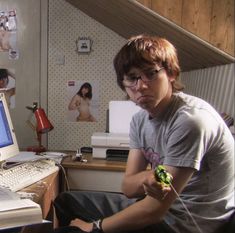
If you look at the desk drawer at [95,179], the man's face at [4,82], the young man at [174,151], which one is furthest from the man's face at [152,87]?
the man's face at [4,82]

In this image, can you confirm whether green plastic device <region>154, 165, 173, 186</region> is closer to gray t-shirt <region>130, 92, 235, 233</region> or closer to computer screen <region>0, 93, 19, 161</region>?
gray t-shirt <region>130, 92, 235, 233</region>

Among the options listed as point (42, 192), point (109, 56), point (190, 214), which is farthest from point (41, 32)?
point (190, 214)

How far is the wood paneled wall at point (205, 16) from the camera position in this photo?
186 centimetres

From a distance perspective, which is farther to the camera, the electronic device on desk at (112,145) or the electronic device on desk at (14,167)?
the electronic device on desk at (112,145)

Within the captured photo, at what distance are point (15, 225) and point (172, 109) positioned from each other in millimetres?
698

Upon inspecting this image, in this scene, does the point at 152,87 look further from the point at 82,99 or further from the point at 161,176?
the point at 82,99

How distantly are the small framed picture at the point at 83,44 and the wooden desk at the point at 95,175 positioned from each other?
1073mm

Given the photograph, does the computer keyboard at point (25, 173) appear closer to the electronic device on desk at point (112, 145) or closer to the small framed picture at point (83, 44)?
the electronic device on desk at point (112, 145)

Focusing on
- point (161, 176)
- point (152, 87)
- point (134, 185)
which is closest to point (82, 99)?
point (134, 185)

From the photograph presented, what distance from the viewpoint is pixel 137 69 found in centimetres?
128

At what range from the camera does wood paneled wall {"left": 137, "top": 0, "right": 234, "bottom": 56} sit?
1.86m

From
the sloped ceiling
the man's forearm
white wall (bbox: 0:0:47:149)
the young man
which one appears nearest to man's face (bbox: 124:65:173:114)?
the young man

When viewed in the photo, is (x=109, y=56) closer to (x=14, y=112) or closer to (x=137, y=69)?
(x=14, y=112)

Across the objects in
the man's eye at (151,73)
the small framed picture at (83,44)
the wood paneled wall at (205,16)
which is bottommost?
the man's eye at (151,73)
